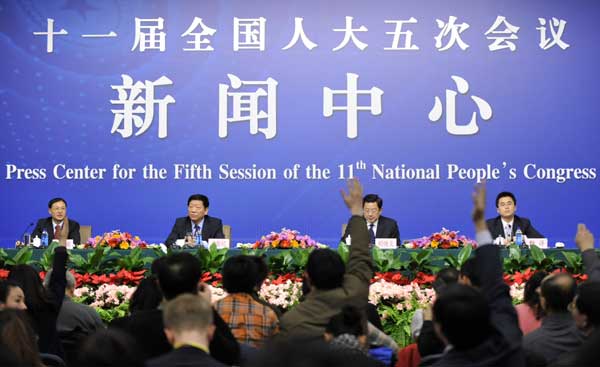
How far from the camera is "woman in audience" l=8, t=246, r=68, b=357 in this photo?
119 inches

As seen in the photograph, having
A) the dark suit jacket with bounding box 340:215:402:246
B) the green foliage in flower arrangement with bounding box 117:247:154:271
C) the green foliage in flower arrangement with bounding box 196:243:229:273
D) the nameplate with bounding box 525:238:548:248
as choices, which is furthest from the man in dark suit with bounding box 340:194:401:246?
the green foliage in flower arrangement with bounding box 117:247:154:271

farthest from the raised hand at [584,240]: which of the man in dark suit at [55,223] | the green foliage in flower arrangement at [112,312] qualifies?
the man in dark suit at [55,223]

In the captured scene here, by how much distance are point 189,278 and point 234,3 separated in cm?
538

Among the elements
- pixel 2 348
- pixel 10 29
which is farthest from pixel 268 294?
pixel 10 29

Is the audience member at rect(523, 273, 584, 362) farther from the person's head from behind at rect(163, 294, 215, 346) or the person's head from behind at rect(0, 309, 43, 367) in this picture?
the person's head from behind at rect(0, 309, 43, 367)

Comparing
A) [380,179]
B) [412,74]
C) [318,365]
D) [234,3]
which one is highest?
[234,3]

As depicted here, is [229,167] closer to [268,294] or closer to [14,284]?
[268,294]

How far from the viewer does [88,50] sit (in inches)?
299

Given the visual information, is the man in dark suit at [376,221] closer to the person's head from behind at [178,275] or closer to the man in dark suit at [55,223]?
the man in dark suit at [55,223]

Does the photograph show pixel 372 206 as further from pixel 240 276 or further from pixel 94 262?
pixel 240 276

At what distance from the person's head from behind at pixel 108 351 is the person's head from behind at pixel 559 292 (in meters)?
1.38

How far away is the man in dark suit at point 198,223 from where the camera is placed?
6.45m

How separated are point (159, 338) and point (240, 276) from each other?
18.8 inches

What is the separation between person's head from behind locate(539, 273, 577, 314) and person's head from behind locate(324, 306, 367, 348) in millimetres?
587
